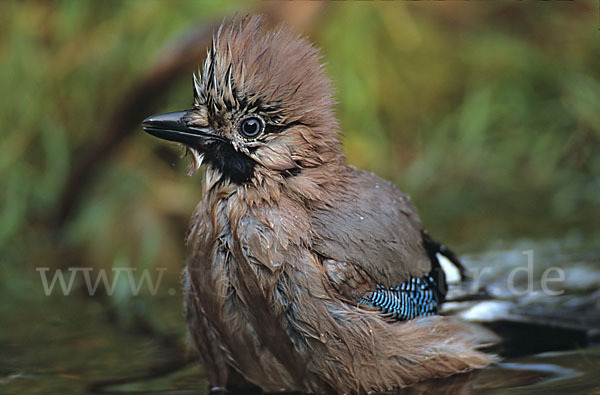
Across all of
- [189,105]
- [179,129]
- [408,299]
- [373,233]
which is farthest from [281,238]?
[189,105]

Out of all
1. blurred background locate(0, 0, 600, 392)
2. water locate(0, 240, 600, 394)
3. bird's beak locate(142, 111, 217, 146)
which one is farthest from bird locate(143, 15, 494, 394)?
blurred background locate(0, 0, 600, 392)

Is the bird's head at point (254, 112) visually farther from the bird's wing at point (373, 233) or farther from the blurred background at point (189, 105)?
the blurred background at point (189, 105)

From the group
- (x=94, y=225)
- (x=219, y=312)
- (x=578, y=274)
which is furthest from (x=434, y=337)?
(x=94, y=225)

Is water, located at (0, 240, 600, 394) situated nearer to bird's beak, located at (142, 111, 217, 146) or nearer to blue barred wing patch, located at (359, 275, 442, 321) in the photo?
blue barred wing patch, located at (359, 275, 442, 321)

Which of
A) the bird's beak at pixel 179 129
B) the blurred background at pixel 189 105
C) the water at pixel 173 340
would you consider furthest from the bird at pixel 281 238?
the blurred background at pixel 189 105

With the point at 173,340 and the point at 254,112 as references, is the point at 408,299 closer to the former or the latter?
the point at 254,112

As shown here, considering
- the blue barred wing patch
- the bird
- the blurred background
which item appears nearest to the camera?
the bird
